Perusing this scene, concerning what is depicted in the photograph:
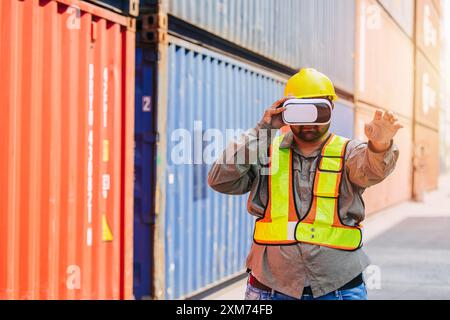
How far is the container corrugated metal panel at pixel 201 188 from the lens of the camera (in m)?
7.29

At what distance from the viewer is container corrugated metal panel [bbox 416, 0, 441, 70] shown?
2864cm

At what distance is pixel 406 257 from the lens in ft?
37.7

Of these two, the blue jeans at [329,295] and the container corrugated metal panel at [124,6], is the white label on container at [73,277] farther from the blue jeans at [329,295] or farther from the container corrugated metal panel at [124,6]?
the blue jeans at [329,295]

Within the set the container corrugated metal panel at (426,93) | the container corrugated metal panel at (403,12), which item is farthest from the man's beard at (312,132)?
the container corrugated metal panel at (426,93)

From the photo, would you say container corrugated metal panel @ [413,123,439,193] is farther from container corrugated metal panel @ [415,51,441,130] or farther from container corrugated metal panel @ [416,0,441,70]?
→ container corrugated metal panel @ [416,0,441,70]

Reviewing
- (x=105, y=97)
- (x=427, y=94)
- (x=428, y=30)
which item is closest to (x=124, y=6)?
(x=105, y=97)

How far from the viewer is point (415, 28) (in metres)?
28.2

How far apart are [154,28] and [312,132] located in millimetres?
4169

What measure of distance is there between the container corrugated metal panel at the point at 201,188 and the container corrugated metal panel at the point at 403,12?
41.8ft

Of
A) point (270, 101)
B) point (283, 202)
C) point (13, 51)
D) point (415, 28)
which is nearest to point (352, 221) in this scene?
point (283, 202)

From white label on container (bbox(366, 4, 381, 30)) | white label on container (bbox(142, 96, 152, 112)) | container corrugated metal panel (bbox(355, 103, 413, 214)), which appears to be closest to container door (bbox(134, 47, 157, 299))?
white label on container (bbox(142, 96, 152, 112))

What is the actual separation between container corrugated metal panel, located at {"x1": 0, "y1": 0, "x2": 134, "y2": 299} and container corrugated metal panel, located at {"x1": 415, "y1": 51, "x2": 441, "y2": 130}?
80.0 feet

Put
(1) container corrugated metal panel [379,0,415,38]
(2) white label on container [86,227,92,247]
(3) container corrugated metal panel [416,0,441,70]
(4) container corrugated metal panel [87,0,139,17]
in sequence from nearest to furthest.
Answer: (2) white label on container [86,227,92,247] → (4) container corrugated metal panel [87,0,139,17] → (1) container corrugated metal panel [379,0,415,38] → (3) container corrugated metal panel [416,0,441,70]

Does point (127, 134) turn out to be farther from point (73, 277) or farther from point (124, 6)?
point (73, 277)
